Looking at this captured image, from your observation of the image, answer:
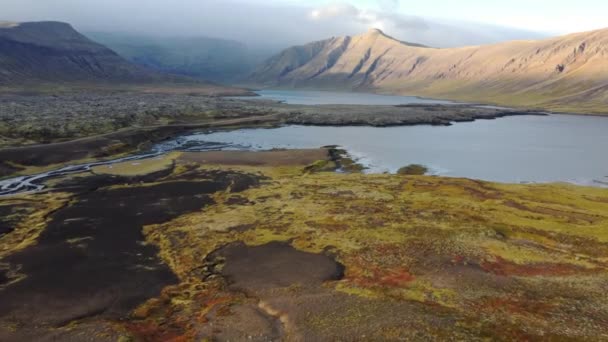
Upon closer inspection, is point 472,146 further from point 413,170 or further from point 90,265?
point 90,265

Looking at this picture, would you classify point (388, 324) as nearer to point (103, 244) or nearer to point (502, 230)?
point (502, 230)

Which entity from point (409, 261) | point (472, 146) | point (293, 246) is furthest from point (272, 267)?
point (472, 146)

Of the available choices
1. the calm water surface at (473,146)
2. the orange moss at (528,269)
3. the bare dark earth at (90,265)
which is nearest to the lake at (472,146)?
the calm water surface at (473,146)

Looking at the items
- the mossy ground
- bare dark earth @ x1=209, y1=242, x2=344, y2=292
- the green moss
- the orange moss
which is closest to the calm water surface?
the green moss

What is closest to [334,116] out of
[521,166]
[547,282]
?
[521,166]

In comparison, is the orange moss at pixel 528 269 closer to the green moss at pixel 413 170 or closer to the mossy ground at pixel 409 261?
the mossy ground at pixel 409 261

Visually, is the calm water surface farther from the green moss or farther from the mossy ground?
the mossy ground
